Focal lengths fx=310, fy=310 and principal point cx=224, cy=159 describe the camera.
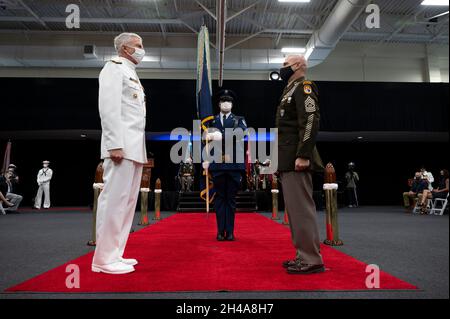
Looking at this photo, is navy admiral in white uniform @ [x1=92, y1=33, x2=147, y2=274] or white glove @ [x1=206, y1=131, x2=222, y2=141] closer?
navy admiral in white uniform @ [x1=92, y1=33, x2=147, y2=274]

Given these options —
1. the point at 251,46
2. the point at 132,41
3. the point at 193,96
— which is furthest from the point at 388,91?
the point at 132,41

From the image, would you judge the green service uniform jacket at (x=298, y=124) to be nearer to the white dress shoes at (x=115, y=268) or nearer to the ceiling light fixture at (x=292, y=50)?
the white dress shoes at (x=115, y=268)

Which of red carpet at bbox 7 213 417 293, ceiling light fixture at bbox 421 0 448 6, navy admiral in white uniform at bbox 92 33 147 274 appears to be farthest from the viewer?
ceiling light fixture at bbox 421 0 448 6

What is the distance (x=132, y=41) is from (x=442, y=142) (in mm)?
14933

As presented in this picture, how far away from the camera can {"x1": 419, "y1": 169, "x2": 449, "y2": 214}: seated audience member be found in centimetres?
735

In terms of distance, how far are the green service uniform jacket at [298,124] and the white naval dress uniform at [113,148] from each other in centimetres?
96

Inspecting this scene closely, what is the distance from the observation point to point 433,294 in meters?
1.60

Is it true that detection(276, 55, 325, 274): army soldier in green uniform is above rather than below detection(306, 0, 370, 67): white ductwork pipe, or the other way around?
below

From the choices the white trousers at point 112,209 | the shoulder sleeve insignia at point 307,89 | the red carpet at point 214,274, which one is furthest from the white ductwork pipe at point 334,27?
the white trousers at point 112,209

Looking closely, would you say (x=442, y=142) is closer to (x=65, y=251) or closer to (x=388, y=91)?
(x=388, y=91)

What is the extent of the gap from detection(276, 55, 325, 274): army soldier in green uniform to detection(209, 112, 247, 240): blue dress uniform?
1.18 meters

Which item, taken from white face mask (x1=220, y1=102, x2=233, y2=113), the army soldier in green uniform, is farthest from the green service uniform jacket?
white face mask (x1=220, y1=102, x2=233, y2=113)

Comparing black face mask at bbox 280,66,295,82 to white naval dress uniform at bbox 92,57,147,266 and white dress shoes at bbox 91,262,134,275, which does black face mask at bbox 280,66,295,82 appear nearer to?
white naval dress uniform at bbox 92,57,147,266

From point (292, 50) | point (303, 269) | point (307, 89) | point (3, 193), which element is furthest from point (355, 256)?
point (292, 50)
